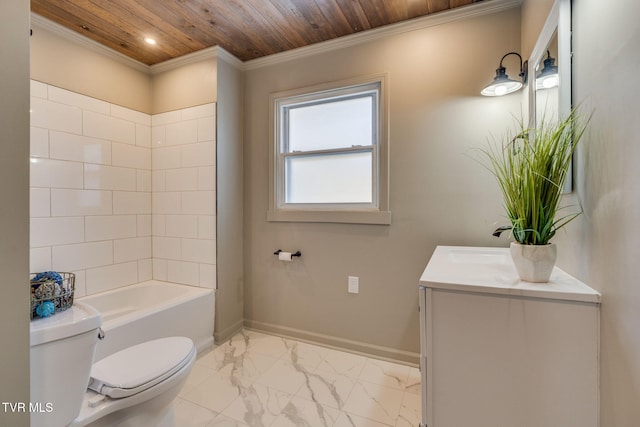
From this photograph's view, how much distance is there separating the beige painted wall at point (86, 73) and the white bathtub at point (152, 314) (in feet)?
5.24

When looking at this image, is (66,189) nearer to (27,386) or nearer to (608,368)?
(27,386)

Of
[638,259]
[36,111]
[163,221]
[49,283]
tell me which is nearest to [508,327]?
[638,259]

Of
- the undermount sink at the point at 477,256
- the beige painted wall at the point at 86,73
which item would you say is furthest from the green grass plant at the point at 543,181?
the beige painted wall at the point at 86,73

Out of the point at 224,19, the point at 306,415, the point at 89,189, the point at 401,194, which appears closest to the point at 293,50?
the point at 224,19

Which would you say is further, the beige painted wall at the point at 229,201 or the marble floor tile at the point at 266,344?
the beige painted wall at the point at 229,201

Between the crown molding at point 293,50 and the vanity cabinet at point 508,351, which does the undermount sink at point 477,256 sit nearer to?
the vanity cabinet at point 508,351

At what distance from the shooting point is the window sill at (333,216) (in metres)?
2.07

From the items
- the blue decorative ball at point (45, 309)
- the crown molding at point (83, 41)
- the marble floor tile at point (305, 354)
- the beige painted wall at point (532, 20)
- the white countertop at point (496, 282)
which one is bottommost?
the marble floor tile at point (305, 354)

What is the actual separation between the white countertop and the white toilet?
120 cm

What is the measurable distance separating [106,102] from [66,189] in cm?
78

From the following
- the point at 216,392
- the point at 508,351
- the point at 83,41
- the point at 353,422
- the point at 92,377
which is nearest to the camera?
the point at 508,351

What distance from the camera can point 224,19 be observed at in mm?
1964

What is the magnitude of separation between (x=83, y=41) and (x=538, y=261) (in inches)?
124

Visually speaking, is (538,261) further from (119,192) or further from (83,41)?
(83,41)
